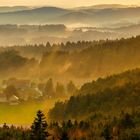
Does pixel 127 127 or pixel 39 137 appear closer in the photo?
pixel 39 137

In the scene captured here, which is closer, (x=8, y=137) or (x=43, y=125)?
(x=43, y=125)

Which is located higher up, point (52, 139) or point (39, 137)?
point (52, 139)

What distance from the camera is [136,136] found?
167m

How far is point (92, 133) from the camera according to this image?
188000 millimetres

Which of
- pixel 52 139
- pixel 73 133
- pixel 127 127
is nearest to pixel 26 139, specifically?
pixel 52 139

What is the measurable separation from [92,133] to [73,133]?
7.91 metres

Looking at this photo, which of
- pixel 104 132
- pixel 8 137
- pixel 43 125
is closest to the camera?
pixel 43 125

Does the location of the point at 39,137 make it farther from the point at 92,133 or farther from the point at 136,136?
the point at 92,133

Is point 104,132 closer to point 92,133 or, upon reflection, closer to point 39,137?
point 92,133

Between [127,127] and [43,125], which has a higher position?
[127,127]

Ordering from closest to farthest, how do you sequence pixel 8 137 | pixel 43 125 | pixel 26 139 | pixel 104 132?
pixel 43 125 < pixel 26 139 < pixel 8 137 < pixel 104 132

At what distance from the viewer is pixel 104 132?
18750 cm

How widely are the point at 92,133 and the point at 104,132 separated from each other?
4043mm

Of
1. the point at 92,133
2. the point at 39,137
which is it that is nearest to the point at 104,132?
the point at 92,133
